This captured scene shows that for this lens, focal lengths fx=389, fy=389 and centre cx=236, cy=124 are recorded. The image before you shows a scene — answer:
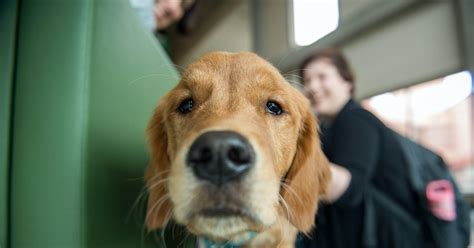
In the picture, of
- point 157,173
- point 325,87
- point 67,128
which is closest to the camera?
point 67,128

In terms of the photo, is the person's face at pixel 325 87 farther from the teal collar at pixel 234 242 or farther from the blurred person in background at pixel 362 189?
the teal collar at pixel 234 242

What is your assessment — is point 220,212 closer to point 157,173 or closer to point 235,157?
point 235,157

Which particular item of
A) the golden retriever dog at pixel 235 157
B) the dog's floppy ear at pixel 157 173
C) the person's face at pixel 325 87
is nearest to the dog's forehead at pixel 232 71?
the golden retriever dog at pixel 235 157

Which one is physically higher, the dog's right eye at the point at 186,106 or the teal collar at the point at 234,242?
the dog's right eye at the point at 186,106

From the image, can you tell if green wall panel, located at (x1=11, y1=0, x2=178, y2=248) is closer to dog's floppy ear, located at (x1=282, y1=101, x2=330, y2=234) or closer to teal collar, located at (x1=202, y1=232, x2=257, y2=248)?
teal collar, located at (x1=202, y1=232, x2=257, y2=248)

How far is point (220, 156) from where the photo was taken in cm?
86

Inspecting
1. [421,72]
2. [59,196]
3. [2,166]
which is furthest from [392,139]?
[421,72]

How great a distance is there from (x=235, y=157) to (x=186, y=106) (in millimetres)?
441

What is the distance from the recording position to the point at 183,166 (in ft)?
3.08

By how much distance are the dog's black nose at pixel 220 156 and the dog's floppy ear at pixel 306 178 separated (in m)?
0.45

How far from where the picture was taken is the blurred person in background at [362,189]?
5.40 ft

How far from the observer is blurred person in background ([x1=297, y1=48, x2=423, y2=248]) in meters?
1.65

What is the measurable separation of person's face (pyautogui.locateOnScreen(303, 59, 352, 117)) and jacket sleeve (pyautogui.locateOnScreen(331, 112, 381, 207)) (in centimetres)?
51

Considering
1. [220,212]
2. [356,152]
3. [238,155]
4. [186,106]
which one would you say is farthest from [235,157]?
[356,152]
